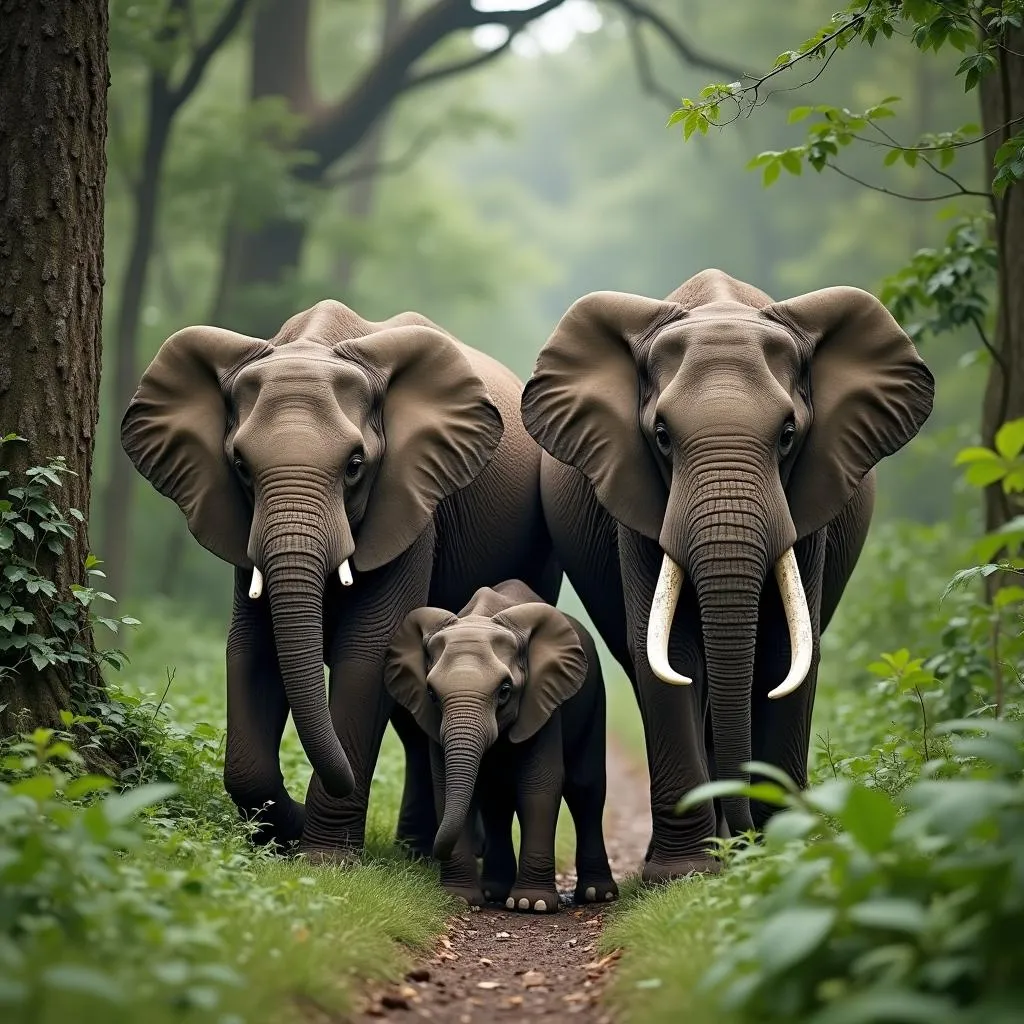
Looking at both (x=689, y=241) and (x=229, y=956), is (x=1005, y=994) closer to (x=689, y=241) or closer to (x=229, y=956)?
(x=229, y=956)

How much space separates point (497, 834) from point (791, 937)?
17.2 feet

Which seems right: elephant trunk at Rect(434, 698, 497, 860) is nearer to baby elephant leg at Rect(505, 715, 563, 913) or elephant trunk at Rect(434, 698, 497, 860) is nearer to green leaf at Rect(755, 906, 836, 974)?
baby elephant leg at Rect(505, 715, 563, 913)

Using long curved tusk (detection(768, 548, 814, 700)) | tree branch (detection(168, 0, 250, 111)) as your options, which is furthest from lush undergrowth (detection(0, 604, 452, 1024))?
tree branch (detection(168, 0, 250, 111))

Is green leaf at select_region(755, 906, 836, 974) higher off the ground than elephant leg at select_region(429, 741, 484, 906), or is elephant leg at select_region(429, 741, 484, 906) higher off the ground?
green leaf at select_region(755, 906, 836, 974)

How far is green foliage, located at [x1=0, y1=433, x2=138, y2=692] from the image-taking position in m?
7.57

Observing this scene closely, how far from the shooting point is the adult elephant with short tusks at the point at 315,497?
7.83 meters

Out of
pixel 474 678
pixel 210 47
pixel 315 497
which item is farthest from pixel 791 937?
pixel 210 47

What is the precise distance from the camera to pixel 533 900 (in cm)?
862

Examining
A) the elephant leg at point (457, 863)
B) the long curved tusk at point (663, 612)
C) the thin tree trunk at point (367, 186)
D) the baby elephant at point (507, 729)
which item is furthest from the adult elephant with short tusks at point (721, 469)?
the thin tree trunk at point (367, 186)

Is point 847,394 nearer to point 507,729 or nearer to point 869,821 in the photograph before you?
point 507,729

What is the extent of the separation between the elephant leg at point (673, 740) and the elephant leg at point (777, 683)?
1.36 ft

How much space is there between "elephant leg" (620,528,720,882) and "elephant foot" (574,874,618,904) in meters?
0.78

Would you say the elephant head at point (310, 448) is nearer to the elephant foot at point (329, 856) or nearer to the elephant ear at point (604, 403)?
the elephant foot at point (329, 856)

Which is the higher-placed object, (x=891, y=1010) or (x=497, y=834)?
(x=891, y=1010)
